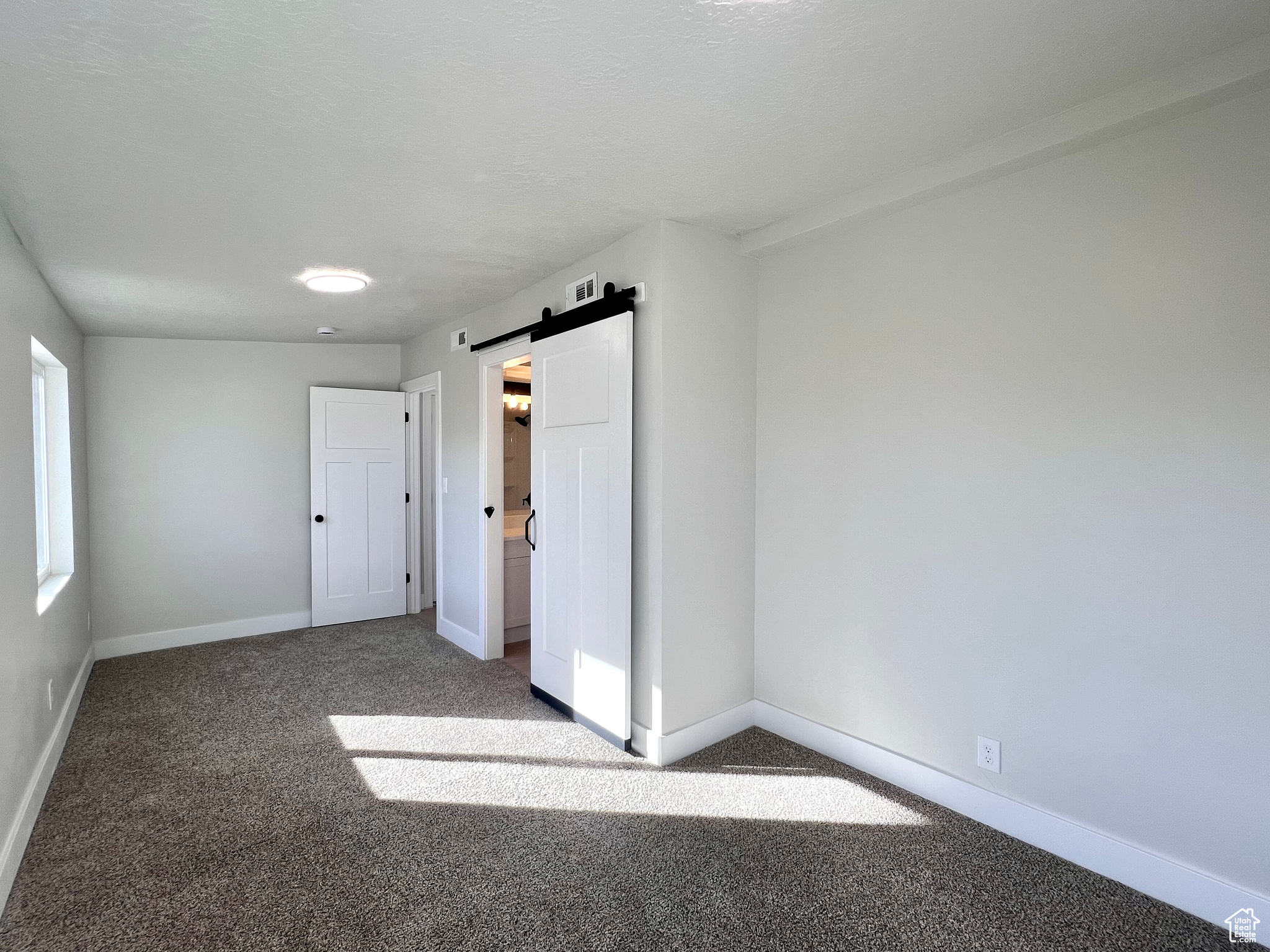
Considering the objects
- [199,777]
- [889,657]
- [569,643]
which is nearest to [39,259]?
[199,777]

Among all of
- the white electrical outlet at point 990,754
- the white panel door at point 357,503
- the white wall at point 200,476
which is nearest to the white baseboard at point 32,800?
the white wall at point 200,476

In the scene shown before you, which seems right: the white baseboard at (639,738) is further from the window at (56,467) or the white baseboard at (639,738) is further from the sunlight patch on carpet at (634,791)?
the window at (56,467)

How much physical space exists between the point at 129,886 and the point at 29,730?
0.94 m

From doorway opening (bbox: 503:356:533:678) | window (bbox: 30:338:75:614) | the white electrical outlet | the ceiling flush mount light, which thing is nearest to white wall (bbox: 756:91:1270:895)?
the white electrical outlet

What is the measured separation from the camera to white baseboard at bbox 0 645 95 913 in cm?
219

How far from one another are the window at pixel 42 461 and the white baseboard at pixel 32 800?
77 centimetres

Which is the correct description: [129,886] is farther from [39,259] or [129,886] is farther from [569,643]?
[39,259]

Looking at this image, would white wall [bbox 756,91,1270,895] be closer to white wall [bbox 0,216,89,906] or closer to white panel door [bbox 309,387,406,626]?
white wall [bbox 0,216,89,906]

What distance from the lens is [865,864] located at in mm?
2271

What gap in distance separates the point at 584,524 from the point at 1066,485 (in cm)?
211

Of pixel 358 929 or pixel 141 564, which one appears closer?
pixel 358 929

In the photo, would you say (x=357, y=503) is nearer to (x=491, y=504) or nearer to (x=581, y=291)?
(x=491, y=504)

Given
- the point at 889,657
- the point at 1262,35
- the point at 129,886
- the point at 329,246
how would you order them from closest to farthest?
the point at 1262,35 → the point at 129,886 → the point at 889,657 → the point at 329,246

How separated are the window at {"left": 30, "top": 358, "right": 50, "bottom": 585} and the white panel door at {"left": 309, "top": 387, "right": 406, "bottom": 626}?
1.74m
